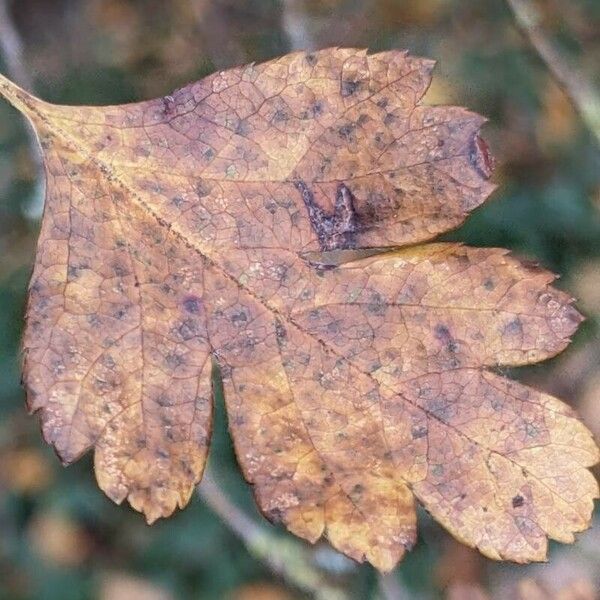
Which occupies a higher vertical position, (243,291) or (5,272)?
(243,291)

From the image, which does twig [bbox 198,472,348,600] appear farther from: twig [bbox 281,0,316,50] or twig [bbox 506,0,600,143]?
twig [bbox 506,0,600,143]

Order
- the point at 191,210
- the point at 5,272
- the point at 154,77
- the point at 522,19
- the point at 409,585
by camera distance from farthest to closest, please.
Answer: the point at 154,77 → the point at 5,272 → the point at 409,585 → the point at 522,19 → the point at 191,210

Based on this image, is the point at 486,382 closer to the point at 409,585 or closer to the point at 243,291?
the point at 243,291

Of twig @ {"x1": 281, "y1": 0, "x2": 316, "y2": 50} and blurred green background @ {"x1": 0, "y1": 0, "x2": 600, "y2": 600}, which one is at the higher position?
twig @ {"x1": 281, "y1": 0, "x2": 316, "y2": 50}

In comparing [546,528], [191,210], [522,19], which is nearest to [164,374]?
[191,210]

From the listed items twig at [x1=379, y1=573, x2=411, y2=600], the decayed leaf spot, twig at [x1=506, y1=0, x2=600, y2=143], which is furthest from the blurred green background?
the decayed leaf spot

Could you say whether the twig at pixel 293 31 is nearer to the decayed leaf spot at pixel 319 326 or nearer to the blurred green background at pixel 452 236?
the blurred green background at pixel 452 236
